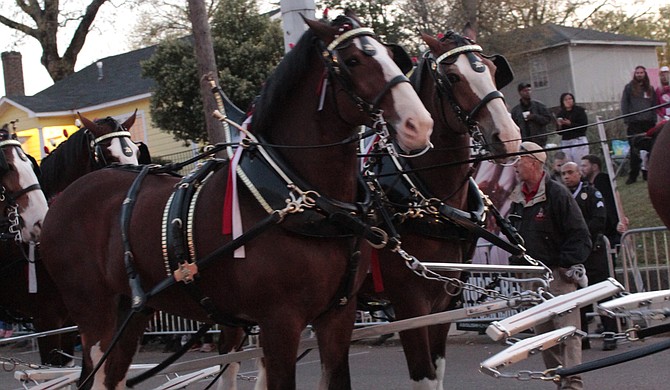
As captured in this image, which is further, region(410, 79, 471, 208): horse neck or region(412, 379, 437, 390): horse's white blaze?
region(410, 79, 471, 208): horse neck

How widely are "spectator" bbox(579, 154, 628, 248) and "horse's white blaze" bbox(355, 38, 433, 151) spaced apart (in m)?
7.35

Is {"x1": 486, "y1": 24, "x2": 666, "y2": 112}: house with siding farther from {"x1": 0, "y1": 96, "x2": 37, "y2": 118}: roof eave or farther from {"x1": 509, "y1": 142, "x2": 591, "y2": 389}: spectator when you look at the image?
{"x1": 509, "y1": 142, "x2": 591, "y2": 389}: spectator

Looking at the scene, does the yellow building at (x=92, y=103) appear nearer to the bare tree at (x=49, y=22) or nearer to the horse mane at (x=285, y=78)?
the bare tree at (x=49, y=22)

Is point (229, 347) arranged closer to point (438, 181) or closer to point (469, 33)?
point (438, 181)

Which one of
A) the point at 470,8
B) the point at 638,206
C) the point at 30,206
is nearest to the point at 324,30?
the point at 30,206

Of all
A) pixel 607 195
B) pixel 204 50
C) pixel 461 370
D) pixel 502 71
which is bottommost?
pixel 461 370

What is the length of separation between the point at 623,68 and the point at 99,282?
39414 mm

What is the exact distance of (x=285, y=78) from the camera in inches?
211

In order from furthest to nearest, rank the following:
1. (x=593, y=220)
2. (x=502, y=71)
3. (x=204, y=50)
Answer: (x=204, y=50), (x=593, y=220), (x=502, y=71)

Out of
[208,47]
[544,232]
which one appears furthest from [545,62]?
[544,232]

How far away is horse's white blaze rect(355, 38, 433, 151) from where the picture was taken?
4.82 m

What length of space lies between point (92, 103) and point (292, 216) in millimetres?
32672

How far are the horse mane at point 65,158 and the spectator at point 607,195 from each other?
6.19 metres

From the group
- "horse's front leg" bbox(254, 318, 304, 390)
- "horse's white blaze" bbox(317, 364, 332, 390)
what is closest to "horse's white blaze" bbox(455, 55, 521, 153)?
"horse's white blaze" bbox(317, 364, 332, 390)
